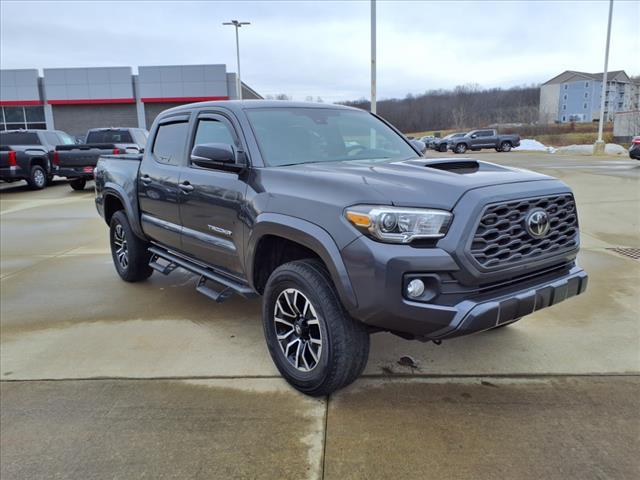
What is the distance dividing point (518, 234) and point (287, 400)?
1.73 m

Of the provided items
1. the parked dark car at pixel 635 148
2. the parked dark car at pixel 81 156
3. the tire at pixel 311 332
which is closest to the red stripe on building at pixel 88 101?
the parked dark car at pixel 81 156

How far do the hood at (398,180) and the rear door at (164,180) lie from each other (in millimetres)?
1502

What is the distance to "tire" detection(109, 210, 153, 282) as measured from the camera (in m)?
5.58

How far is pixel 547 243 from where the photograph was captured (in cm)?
296

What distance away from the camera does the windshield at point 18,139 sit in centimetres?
1612

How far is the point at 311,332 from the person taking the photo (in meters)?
3.13

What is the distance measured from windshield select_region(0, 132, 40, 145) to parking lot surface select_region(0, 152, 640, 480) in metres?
13.2

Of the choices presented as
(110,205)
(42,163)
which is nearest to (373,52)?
(110,205)

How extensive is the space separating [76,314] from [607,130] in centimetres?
3987

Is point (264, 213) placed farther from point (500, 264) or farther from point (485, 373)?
point (485, 373)

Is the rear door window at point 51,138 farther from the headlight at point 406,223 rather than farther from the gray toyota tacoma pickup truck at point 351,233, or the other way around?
the headlight at point 406,223

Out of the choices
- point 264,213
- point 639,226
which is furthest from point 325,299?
point 639,226

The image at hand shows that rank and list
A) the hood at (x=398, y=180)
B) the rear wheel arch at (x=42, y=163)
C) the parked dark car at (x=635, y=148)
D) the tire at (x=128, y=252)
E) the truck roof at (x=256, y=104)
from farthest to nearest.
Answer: the parked dark car at (x=635, y=148), the rear wheel arch at (x=42, y=163), the tire at (x=128, y=252), the truck roof at (x=256, y=104), the hood at (x=398, y=180)

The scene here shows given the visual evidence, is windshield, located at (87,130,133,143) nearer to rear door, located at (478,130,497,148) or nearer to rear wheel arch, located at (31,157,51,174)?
rear wheel arch, located at (31,157,51,174)
